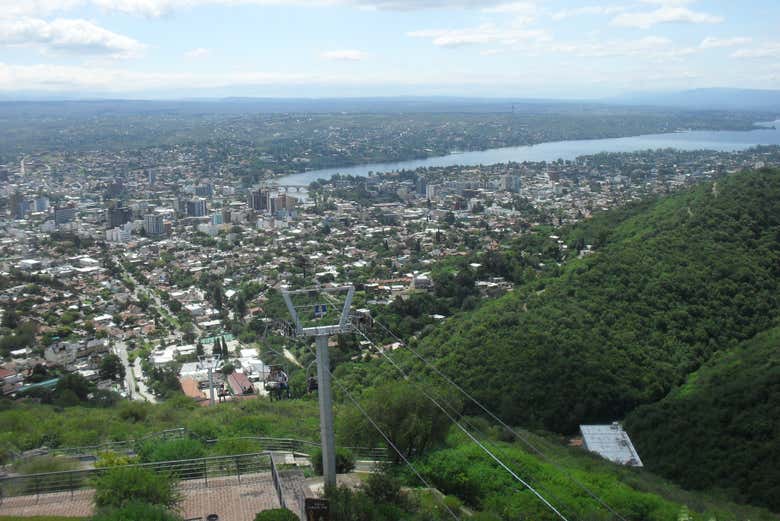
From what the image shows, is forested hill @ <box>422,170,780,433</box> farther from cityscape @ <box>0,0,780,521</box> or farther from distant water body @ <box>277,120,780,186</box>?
distant water body @ <box>277,120,780,186</box>

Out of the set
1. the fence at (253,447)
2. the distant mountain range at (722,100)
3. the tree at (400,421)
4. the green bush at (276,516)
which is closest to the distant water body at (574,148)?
the tree at (400,421)

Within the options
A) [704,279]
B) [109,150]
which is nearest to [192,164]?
[109,150]

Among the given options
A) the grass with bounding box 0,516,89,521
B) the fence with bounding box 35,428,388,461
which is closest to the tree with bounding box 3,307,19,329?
the fence with bounding box 35,428,388,461

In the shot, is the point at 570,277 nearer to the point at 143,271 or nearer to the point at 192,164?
the point at 143,271

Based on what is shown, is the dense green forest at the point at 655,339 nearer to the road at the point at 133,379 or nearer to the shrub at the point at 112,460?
the road at the point at 133,379

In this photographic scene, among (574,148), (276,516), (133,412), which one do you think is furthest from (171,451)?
(574,148)

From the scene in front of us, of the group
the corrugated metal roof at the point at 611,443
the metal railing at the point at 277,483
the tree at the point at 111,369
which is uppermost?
the metal railing at the point at 277,483
